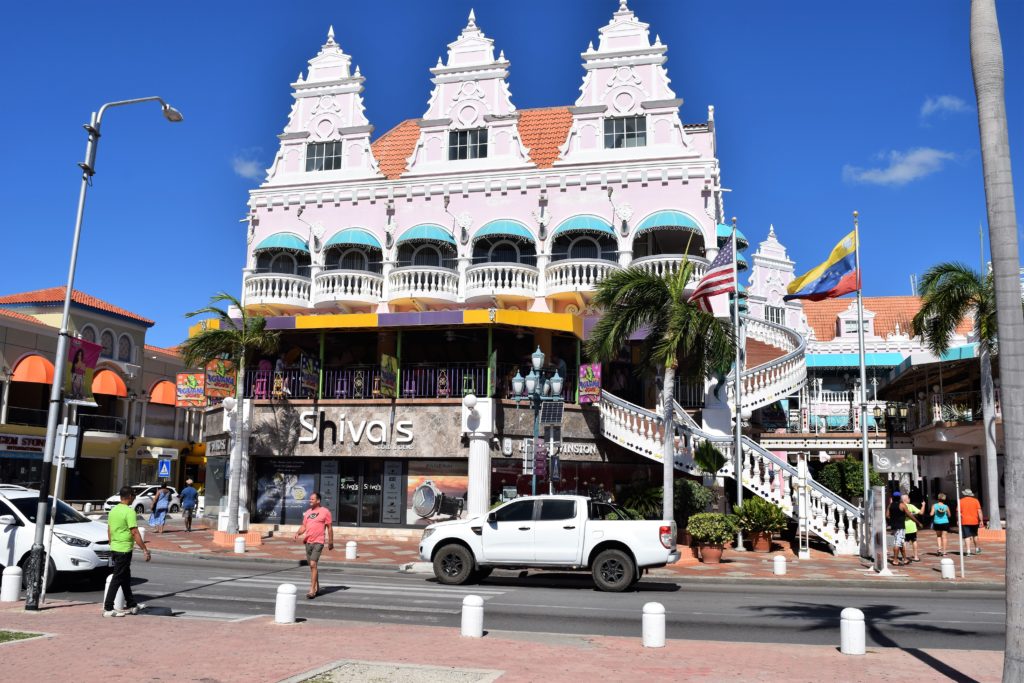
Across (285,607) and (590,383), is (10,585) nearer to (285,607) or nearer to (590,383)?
(285,607)

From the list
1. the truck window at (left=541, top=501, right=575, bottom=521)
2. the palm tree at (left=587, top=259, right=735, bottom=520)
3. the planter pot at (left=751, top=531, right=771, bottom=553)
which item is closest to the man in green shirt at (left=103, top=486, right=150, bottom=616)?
the truck window at (left=541, top=501, right=575, bottom=521)

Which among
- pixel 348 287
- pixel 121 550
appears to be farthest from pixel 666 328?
pixel 121 550

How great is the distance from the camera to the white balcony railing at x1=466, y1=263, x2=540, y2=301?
30.4 metres

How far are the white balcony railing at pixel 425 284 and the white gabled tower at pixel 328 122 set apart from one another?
4797 millimetres

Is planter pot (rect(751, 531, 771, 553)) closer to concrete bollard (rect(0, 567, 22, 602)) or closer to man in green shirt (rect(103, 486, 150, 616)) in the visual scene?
man in green shirt (rect(103, 486, 150, 616))

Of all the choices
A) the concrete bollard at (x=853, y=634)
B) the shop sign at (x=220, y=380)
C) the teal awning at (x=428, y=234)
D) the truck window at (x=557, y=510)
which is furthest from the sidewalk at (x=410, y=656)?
the teal awning at (x=428, y=234)

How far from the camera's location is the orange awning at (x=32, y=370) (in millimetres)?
44188

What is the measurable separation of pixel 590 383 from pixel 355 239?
1077 cm

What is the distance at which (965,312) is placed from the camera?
28.9 meters

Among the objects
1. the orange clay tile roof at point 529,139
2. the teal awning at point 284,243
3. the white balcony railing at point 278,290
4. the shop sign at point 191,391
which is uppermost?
the orange clay tile roof at point 529,139

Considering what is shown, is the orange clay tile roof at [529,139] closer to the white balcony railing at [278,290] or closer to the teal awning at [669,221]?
the teal awning at [669,221]

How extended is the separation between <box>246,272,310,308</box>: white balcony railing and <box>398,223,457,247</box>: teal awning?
13.4ft

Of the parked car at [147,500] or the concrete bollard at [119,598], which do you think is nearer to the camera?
the concrete bollard at [119,598]

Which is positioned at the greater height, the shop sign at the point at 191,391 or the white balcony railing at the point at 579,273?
the white balcony railing at the point at 579,273
